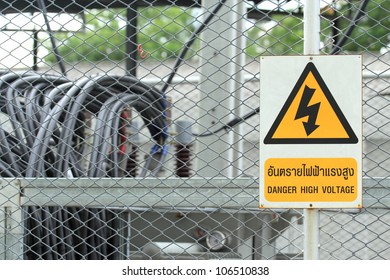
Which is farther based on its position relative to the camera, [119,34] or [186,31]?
[186,31]

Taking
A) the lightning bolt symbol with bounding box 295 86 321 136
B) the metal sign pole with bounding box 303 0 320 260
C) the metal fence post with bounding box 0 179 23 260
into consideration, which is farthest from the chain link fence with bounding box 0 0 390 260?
the lightning bolt symbol with bounding box 295 86 321 136

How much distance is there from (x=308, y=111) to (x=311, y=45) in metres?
0.23

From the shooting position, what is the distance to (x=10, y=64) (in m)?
3.74

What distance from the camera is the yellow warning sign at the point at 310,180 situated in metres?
2.53

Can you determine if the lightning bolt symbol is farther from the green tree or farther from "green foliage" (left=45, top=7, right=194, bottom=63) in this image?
"green foliage" (left=45, top=7, right=194, bottom=63)

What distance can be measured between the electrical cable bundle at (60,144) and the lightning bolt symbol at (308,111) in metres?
0.91

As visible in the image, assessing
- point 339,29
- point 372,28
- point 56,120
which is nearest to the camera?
point 339,29

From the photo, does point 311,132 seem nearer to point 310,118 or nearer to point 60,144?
point 310,118

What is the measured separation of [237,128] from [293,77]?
156 cm

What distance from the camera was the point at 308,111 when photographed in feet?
8.43

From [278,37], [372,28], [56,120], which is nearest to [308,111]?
[56,120]

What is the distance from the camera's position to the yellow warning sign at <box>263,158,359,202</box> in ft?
8.29

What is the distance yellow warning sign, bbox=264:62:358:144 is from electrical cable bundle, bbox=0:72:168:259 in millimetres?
879
